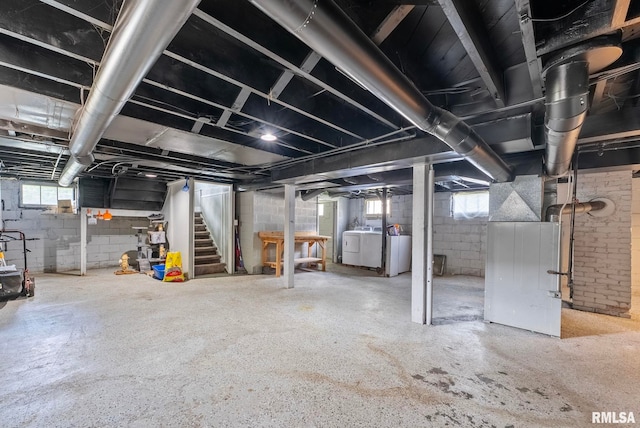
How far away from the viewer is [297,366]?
228 centimetres

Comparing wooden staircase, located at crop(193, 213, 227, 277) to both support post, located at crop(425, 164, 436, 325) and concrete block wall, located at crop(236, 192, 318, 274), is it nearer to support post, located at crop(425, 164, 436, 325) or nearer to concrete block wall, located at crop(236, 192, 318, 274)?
concrete block wall, located at crop(236, 192, 318, 274)

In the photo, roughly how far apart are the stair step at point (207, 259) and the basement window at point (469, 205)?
18.7ft

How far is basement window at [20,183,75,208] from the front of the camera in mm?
6035

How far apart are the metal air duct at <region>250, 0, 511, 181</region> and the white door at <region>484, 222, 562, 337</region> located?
2065 millimetres

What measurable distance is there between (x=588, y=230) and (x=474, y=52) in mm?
4016

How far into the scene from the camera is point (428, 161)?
3.11 metres

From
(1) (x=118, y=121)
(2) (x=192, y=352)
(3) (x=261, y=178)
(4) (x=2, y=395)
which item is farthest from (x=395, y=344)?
(3) (x=261, y=178)

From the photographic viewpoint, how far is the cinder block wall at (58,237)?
19.2 ft

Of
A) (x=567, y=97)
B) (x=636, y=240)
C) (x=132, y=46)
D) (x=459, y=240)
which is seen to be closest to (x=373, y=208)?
(x=459, y=240)

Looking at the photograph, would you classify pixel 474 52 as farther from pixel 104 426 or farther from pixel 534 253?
pixel 104 426

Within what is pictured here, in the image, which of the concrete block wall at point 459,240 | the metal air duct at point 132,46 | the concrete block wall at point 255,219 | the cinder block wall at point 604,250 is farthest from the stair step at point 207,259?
the cinder block wall at point 604,250

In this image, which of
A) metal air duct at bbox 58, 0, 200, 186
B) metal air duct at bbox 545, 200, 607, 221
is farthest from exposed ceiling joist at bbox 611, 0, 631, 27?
metal air duct at bbox 545, 200, 607, 221

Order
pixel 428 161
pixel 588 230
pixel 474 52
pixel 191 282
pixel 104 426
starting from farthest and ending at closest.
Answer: pixel 191 282 < pixel 588 230 < pixel 428 161 < pixel 104 426 < pixel 474 52

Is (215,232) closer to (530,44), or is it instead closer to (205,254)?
(205,254)
